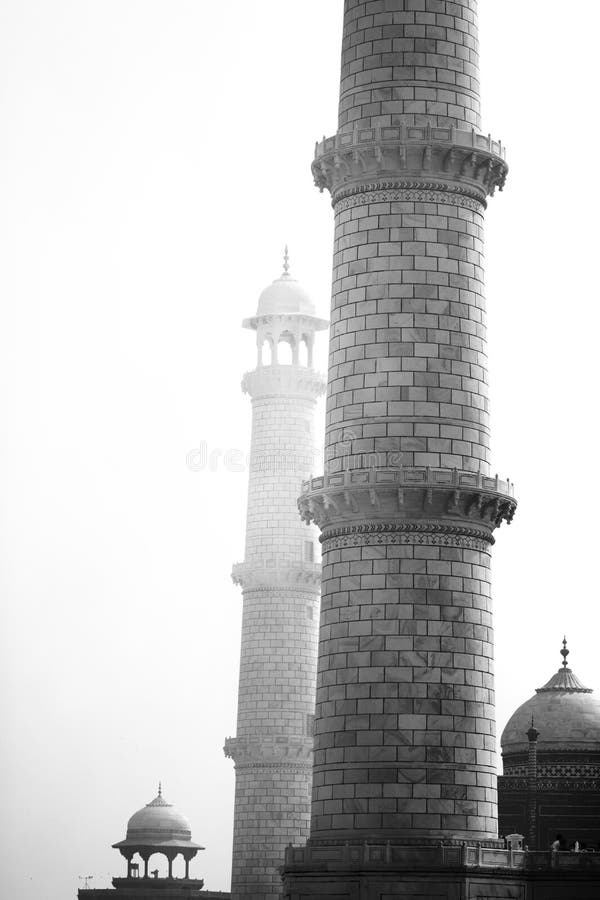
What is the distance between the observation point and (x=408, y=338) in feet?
108

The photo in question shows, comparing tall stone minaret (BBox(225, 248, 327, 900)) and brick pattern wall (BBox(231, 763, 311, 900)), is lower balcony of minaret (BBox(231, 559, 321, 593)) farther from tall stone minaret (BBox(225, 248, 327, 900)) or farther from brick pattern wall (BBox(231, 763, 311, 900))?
brick pattern wall (BBox(231, 763, 311, 900))

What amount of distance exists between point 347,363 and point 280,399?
2415 centimetres

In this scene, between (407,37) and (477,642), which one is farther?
(407,37)

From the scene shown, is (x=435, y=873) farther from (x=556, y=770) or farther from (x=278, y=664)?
(x=278, y=664)

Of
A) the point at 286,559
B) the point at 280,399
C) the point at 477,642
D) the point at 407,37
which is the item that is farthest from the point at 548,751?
the point at 407,37

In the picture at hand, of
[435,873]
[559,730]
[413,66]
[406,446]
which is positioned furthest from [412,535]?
[559,730]

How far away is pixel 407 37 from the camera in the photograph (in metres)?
34.7

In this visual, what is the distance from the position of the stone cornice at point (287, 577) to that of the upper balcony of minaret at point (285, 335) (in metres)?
6.41

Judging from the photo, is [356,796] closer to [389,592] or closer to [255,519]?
[389,592]

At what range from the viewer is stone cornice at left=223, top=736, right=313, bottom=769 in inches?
2120

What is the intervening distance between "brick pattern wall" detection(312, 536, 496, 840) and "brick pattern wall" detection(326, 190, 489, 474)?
2107mm

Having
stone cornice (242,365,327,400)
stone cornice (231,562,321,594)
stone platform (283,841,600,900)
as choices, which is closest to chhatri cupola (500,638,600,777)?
stone cornice (231,562,321,594)

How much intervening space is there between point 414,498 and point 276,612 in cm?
2358

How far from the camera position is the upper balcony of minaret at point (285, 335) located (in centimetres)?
5762
